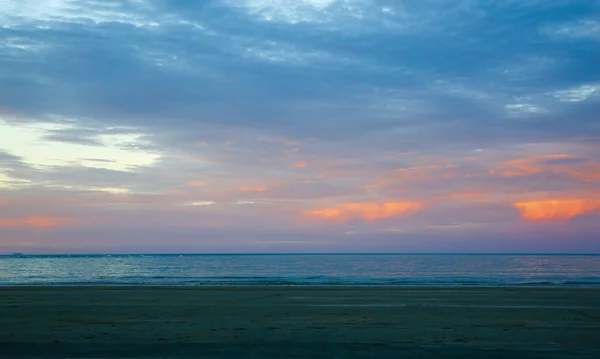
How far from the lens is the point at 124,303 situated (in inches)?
968

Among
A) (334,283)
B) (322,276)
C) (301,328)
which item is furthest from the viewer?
(322,276)

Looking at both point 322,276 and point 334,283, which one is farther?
point 322,276

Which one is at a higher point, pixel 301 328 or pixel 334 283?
pixel 301 328

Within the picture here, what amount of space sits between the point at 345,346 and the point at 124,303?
1540cm

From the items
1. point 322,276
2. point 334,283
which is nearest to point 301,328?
point 334,283

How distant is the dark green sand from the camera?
1233 cm

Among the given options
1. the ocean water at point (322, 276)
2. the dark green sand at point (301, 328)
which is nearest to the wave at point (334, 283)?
the ocean water at point (322, 276)

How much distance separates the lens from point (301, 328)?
52.7ft

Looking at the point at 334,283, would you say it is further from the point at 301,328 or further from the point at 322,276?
the point at 301,328

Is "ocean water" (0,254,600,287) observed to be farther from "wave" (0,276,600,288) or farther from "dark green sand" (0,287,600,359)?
"dark green sand" (0,287,600,359)

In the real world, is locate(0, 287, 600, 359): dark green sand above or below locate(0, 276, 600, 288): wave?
above

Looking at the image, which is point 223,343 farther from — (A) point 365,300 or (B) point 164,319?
(A) point 365,300

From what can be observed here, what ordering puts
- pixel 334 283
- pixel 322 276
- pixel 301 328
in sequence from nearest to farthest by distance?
pixel 301 328 < pixel 334 283 < pixel 322 276

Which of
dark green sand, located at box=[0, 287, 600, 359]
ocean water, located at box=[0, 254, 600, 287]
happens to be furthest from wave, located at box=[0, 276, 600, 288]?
dark green sand, located at box=[0, 287, 600, 359]
